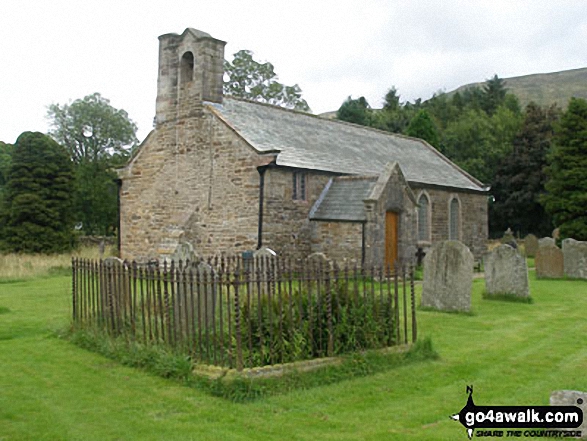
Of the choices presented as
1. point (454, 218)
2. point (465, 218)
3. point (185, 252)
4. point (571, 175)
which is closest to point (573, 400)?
point (185, 252)

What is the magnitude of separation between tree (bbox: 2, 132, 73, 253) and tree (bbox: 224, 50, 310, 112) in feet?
83.0

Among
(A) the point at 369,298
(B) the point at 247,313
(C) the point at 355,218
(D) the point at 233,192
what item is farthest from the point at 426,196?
(B) the point at 247,313

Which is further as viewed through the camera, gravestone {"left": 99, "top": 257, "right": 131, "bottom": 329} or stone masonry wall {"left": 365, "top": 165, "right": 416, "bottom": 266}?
stone masonry wall {"left": 365, "top": 165, "right": 416, "bottom": 266}

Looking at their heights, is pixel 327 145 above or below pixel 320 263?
above

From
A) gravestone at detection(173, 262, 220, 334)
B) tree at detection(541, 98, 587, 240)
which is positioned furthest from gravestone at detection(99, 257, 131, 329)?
tree at detection(541, 98, 587, 240)

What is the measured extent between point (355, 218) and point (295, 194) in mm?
2577

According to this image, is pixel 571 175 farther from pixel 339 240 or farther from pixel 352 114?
pixel 352 114

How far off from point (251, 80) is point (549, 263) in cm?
3969

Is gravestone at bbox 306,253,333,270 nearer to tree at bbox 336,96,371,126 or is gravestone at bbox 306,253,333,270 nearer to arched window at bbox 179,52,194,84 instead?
arched window at bbox 179,52,194,84

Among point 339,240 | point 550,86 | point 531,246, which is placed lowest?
point 531,246

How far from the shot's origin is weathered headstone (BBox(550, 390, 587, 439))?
5.49 metres

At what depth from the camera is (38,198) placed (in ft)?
104

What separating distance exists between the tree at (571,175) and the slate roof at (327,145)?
4.14 meters

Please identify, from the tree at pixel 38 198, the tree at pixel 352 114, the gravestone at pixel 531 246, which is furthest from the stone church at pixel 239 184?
the tree at pixel 352 114
